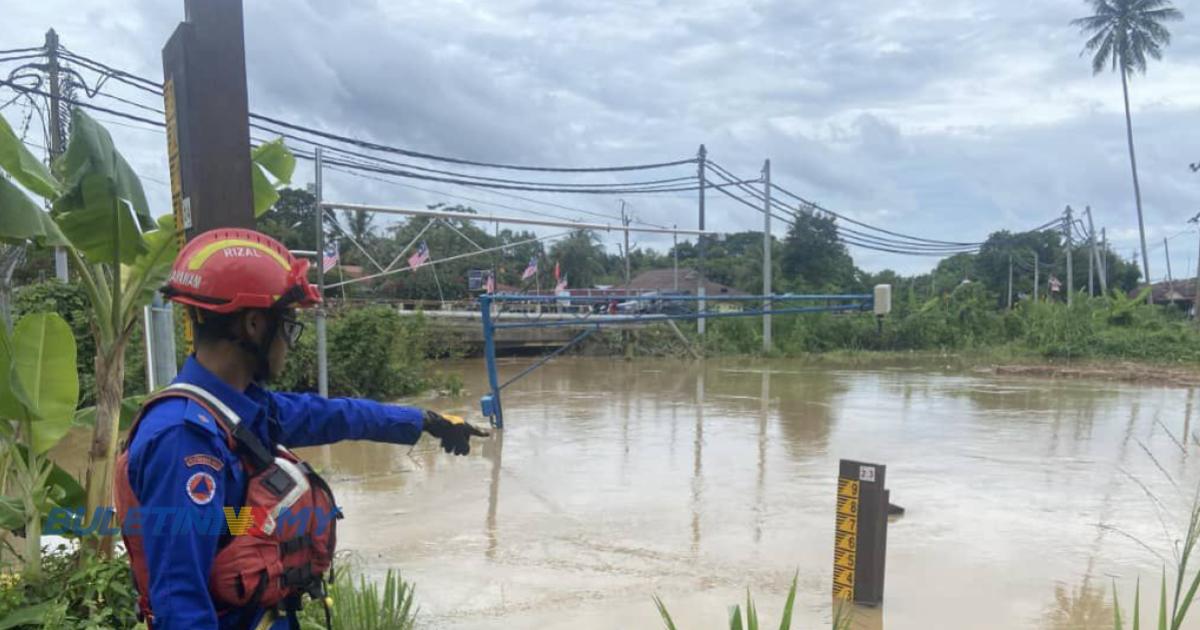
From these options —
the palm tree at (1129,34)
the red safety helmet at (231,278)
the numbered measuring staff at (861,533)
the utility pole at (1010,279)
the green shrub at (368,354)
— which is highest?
→ the palm tree at (1129,34)

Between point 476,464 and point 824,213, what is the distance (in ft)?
103

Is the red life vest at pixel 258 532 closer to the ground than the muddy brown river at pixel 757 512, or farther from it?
farther from it

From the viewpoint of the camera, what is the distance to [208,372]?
170 centimetres

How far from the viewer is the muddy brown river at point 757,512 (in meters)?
4.84

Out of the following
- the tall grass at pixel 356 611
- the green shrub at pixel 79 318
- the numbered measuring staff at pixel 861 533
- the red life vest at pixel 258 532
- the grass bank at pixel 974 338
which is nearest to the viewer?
the red life vest at pixel 258 532

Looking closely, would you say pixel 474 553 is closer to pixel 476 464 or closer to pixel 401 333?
pixel 476 464

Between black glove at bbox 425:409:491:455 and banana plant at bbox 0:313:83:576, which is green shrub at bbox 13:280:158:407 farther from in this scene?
black glove at bbox 425:409:491:455

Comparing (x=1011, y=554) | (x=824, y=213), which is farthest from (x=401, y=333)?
(x=824, y=213)

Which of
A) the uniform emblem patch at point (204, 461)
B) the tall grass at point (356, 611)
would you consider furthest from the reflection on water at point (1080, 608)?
the uniform emblem patch at point (204, 461)

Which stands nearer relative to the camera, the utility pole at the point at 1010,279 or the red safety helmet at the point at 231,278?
the red safety helmet at the point at 231,278

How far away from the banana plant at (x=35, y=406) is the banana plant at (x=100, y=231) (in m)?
0.21

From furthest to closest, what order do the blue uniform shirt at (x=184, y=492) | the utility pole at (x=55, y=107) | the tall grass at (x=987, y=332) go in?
the tall grass at (x=987, y=332) < the utility pole at (x=55, y=107) < the blue uniform shirt at (x=184, y=492)

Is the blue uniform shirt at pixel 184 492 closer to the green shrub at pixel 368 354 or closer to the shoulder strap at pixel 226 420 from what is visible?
the shoulder strap at pixel 226 420

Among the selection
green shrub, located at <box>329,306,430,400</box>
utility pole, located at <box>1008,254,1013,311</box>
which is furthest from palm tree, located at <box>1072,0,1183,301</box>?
green shrub, located at <box>329,306,430,400</box>
